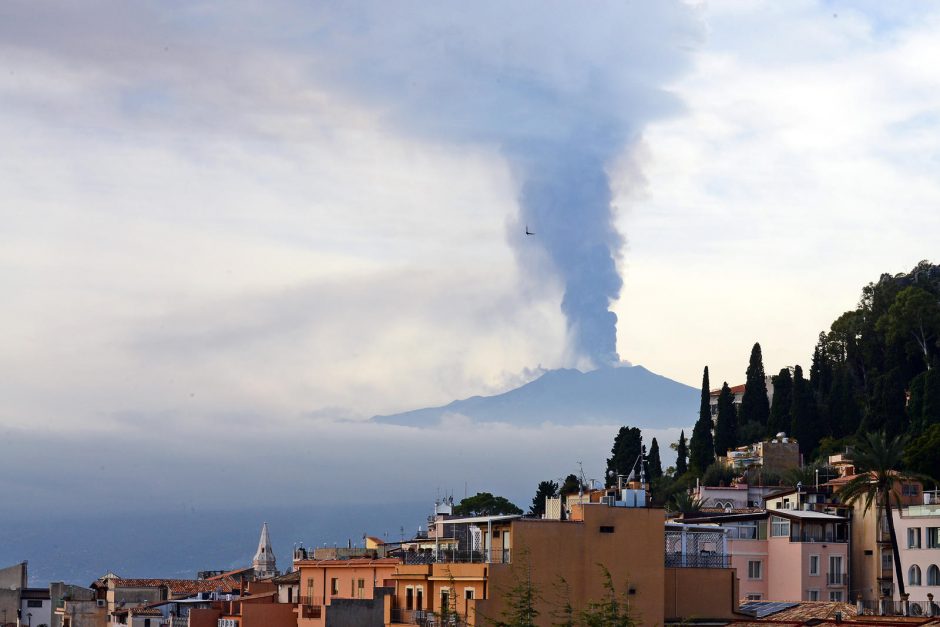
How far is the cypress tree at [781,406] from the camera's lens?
111500 mm

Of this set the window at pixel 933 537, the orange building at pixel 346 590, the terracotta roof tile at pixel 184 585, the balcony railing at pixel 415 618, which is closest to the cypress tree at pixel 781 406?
the window at pixel 933 537

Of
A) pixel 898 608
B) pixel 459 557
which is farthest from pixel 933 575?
pixel 459 557

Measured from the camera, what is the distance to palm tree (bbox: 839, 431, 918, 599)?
2712 inches

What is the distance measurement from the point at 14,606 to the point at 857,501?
131 ft

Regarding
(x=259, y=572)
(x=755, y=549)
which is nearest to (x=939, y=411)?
(x=755, y=549)

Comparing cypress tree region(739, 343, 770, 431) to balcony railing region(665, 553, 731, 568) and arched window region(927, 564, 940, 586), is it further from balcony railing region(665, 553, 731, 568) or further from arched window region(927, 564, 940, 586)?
balcony railing region(665, 553, 731, 568)

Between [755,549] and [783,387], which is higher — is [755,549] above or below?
below

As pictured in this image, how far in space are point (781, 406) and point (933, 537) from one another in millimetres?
42767

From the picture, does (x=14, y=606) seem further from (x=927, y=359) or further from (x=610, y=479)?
(x=927, y=359)

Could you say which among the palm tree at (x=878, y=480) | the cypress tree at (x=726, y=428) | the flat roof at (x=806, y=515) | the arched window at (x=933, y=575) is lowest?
the arched window at (x=933, y=575)

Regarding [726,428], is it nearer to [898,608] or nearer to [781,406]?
[781,406]

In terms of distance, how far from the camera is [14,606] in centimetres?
8025

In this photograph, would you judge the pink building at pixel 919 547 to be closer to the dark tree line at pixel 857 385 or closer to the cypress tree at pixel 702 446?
the dark tree line at pixel 857 385

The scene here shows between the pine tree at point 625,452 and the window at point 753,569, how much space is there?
39.3m
